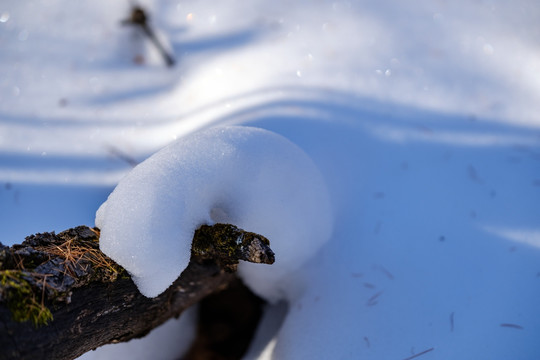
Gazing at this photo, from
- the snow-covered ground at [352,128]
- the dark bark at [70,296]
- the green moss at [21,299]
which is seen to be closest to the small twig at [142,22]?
the snow-covered ground at [352,128]

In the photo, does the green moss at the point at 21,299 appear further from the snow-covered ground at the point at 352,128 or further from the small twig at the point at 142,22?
the small twig at the point at 142,22

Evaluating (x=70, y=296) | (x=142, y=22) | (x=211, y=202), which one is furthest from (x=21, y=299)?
(x=142, y=22)

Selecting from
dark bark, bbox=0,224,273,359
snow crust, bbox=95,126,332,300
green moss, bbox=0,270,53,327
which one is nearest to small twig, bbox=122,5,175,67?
snow crust, bbox=95,126,332,300

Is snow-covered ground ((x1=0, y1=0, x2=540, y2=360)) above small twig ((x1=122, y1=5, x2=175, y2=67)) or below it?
below

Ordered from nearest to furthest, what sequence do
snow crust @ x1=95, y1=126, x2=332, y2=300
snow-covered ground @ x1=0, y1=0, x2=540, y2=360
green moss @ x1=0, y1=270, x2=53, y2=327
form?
green moss @ x1=0, y1=270, x2=53, y2=327 < snow crust @ x1=95, y1=126, x2=332, y2=300 < snow-covered ground @ x1=0, y1=0, x2=540, y2=360

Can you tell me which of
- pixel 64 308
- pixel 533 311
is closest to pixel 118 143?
pixel 64 308

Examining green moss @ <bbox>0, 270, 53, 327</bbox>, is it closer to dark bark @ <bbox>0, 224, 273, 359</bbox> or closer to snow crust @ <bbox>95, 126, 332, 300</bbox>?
dark bark @ <bbox>0, 224, 273, 359</bbox>
